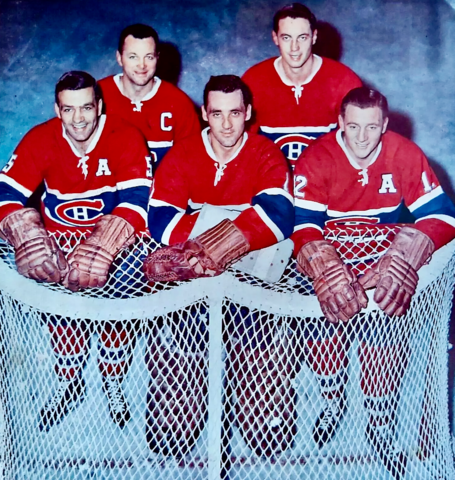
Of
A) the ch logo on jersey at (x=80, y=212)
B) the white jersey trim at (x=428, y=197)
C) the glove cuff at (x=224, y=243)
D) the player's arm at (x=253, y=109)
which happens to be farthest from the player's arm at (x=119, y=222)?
the white jersey trim at (x=428, y=197)

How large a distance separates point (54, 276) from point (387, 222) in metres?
0.87

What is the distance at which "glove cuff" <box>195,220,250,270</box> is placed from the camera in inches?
53.2

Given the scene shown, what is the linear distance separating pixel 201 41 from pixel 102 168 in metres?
0.86

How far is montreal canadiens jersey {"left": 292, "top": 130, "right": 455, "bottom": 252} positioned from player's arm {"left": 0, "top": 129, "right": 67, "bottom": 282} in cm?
58

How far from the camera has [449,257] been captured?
146 cm

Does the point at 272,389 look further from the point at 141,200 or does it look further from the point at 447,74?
the point at 447,74

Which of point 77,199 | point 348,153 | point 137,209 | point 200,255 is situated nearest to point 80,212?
point 77,199

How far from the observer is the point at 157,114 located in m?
1.86

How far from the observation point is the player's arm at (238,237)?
1351mm

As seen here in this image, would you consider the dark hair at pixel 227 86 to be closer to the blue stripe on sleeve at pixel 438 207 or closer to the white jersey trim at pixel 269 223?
the white jersey trim at pixel 269 223

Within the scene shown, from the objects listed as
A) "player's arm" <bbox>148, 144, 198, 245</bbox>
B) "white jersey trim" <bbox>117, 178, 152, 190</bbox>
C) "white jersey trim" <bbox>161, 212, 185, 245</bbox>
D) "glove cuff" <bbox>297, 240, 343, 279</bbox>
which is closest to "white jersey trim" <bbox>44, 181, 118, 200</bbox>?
"white jersey trim" <bbox>117, 178, 152, 190</bbox>

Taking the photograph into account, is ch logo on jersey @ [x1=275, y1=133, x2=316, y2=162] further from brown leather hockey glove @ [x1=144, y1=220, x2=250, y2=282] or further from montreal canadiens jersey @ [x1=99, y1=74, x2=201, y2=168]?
brown leather hockey glove @ [x1=144, y1=220, x2=250, y2=282]

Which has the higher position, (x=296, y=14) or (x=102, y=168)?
(x=296, y=14)

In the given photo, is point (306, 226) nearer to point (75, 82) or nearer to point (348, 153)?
point (348, 153)
